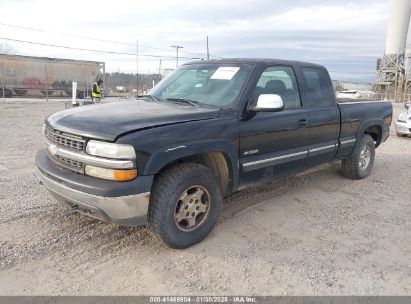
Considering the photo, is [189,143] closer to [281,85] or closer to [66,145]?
[66,145]

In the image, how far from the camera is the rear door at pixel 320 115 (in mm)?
4961

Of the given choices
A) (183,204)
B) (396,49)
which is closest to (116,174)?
(183,204)

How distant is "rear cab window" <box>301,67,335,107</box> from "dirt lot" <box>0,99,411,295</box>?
1.39m

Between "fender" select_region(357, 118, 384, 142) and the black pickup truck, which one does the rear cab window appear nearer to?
the black pickup truck

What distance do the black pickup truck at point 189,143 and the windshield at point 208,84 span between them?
14 mm

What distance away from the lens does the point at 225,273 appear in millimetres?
3279

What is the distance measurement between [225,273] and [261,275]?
12.6 inches

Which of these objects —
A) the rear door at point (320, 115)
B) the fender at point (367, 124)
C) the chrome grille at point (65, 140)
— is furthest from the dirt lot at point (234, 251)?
the fender at point (367, 124)

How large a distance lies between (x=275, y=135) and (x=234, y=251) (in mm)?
1460

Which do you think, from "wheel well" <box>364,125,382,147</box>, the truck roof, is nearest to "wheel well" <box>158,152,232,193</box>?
the truck roof

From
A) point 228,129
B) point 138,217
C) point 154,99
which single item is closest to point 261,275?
point 138,217

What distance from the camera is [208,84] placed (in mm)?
4387

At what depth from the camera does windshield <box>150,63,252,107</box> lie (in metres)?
4.14

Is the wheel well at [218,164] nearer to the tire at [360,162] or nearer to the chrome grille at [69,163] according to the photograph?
the chrome grille at [69,163]
